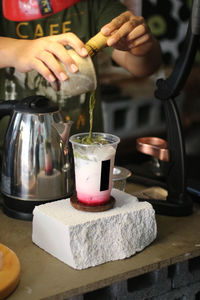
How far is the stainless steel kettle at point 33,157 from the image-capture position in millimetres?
1299

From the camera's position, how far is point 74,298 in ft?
3.42

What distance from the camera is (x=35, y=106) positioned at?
1.30m

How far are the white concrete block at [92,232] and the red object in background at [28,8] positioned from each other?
778 millimetres

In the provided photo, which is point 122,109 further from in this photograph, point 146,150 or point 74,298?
point 74,298

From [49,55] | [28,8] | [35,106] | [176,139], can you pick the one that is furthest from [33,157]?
[28,8]

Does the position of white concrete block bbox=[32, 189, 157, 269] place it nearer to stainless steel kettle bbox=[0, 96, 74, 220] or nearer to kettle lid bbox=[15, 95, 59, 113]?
stainless steel kettle bbox=[0, 96, 74, 220]

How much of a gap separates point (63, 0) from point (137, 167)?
2.07 ft

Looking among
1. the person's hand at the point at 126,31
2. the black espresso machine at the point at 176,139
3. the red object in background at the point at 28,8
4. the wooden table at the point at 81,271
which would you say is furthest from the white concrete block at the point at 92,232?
the red object in background at the point at 28,8

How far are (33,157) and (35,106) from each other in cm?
13

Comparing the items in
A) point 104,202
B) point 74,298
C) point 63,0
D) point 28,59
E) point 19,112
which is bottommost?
point 74,298

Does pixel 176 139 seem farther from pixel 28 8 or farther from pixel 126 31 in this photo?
pixel 28 8

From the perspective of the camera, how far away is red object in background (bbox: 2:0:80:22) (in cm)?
170

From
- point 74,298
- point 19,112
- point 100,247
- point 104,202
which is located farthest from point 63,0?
point 74,298

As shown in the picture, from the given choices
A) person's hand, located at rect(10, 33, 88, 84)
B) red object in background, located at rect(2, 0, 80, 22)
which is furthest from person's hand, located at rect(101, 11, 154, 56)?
red object in background, located at rect(2, 0, 80, 22)
